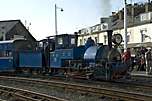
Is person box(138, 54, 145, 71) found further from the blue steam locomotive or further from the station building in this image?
the station building

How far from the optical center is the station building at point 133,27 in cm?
4692

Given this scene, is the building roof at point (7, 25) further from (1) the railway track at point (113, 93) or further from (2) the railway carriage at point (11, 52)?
(1) the railway track at point (113, 93)

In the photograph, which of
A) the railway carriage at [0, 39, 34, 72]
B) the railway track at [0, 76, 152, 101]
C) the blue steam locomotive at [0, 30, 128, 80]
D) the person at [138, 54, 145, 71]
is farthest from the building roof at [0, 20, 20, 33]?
the railway track at [0, 76, 152, 101]

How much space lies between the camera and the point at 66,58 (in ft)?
74.7

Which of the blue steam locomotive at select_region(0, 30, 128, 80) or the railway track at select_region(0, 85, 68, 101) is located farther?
the blue steam locomotive at select_region(0, 30, 128, 80)

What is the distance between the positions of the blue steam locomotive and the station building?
44.6 ft

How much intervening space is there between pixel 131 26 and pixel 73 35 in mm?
27606

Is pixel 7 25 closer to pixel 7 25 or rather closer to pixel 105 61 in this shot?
pixel 7 25

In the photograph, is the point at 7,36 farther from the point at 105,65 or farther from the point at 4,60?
the point at 105,65

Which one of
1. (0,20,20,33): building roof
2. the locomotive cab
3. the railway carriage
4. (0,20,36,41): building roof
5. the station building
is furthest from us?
(0,20,20,33): building roof

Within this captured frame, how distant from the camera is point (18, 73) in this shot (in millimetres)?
29453

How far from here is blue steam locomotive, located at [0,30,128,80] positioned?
20341 mm

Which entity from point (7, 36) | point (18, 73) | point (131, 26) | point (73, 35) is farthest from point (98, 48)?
point (7, 36)

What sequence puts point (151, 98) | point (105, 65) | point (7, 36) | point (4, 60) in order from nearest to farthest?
point (151, 98)
point (105, 65)
point (4, 60)
point (7, 36)
